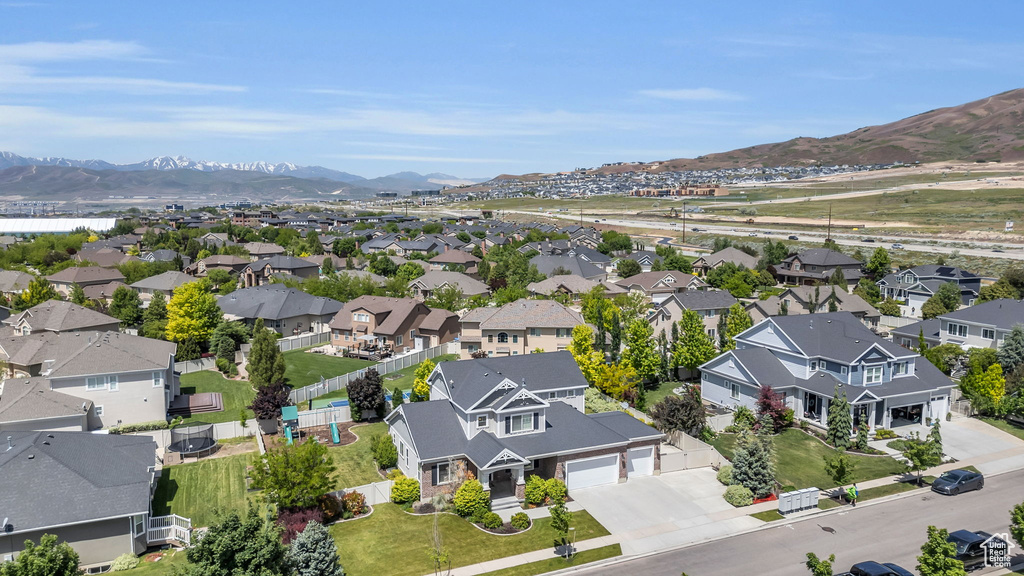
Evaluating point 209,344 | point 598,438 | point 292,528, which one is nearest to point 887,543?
point 598,438

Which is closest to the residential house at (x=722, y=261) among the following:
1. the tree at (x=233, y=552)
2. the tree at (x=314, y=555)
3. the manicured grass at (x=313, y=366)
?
the manicured grass at (x=313, y=366)

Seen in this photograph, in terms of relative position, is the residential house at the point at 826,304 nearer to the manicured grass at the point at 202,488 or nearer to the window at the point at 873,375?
the window at the point at 873,375

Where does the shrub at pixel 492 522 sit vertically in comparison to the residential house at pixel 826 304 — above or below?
below

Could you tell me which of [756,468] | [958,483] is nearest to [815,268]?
[958,483]

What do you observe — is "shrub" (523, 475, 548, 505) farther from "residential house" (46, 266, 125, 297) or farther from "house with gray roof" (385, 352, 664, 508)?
"residential house" (46, 266, 125, 297)

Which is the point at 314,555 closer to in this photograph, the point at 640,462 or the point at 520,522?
the point at 520,522

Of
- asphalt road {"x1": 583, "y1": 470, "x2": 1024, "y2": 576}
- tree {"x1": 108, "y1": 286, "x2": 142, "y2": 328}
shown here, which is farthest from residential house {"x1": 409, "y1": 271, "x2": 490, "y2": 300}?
asphalt road {"x1": 583, "y1": 470, "x2": 1024, "y2": 576}

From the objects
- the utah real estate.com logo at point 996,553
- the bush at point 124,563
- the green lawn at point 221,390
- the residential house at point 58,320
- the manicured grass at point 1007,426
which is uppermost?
the residential house at point 58,320
